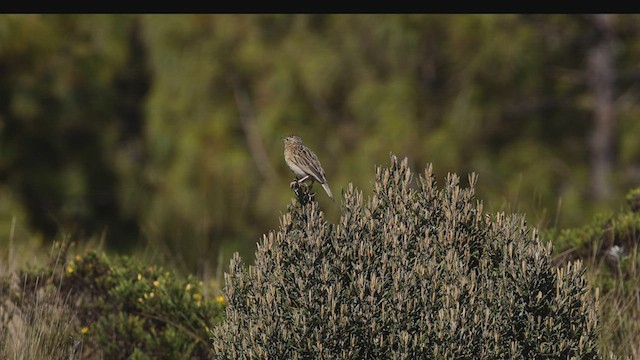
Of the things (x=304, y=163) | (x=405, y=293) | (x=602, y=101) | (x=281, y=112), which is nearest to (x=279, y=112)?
(x=281, y=112)

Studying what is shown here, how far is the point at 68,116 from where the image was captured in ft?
56.1

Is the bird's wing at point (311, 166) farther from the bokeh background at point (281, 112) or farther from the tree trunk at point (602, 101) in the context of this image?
the tree trunk at point (602, 101)

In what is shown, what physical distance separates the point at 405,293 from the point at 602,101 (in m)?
11.4

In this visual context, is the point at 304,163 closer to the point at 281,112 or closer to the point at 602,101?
the point at 281,112

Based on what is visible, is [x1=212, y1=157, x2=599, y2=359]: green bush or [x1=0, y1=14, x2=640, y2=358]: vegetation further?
[x1=0, y1=14, x2=640, y2=358]: vegetation

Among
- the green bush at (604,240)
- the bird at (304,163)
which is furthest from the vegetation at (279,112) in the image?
the bird at (304,163)

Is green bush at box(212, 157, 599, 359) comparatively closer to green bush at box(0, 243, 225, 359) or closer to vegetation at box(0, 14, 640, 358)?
green bush at box(0, 243, 225, 359)

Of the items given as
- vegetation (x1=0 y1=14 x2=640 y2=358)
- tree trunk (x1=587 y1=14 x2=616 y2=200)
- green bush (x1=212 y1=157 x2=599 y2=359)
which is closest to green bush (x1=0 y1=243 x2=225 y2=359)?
green bush (x1=212 y1=157 x2=599 y2=359)

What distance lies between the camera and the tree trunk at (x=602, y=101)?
624 inches

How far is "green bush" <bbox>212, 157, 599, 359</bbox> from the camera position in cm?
540

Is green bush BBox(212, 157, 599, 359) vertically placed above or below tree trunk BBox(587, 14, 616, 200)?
below

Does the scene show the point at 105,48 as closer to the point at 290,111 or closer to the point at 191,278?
the point at 290,111

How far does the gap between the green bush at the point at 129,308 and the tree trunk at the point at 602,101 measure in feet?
29.7

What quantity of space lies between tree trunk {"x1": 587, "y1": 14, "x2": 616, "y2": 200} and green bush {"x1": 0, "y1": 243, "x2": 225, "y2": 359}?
9.05m
